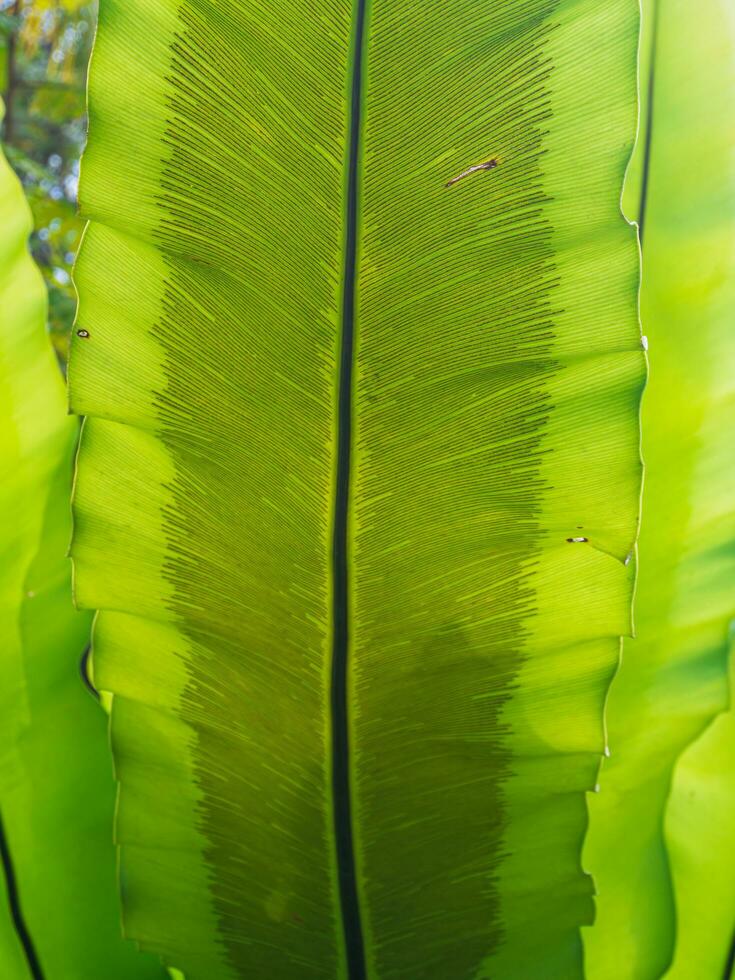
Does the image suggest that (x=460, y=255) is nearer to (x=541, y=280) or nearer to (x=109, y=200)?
(x=541, y=280)

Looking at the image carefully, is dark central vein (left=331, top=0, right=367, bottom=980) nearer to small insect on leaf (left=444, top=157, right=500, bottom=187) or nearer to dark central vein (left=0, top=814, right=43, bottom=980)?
small insect on leaf (left=444, top=157, right=500, bottom=187)

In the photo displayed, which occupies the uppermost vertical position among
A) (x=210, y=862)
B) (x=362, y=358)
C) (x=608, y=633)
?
(x=362, y=358)

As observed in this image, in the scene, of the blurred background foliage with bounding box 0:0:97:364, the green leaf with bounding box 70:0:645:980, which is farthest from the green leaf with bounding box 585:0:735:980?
the blurred background foliage with bounding box 0:0:97:364

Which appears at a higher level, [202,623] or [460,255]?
[460,255]

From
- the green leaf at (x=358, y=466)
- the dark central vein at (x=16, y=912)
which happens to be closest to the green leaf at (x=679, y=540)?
the green leaf at (x=358, y=466)

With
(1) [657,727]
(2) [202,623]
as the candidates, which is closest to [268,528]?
(2) [202,623]

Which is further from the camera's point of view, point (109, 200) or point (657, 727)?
point (657, 727)

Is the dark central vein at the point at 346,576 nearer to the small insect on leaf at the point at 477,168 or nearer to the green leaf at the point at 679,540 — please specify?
the small insect on leaf at the point at 477,168
